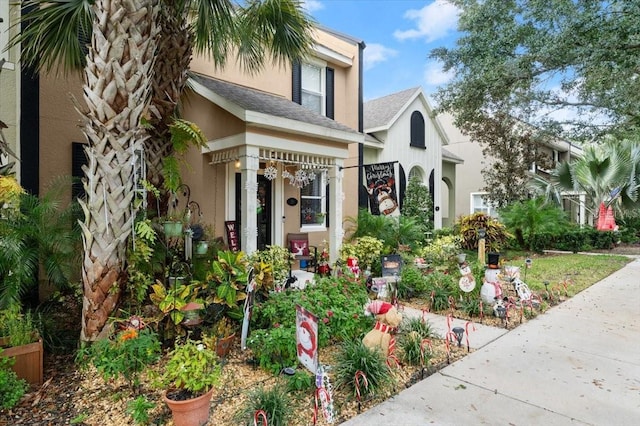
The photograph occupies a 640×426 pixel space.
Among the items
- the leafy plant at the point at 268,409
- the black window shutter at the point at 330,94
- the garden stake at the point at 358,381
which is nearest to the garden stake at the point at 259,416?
the leafy plant at the point at 268,409

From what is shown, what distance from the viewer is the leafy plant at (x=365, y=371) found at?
3.36 meters

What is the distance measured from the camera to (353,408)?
323 centimetres

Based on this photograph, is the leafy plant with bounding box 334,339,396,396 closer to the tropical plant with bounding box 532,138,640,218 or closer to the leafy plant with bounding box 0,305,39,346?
the leafy plant with bounding box 0,305,39,346

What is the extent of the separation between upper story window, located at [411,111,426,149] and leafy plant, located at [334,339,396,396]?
1209 centimetres

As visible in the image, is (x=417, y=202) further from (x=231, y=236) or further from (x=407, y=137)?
(x=231, y=236)

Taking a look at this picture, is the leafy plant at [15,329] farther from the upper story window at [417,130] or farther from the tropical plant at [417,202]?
the upper story window at [417,130]

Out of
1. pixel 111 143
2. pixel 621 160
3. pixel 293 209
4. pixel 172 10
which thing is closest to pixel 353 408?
pixel 111 143

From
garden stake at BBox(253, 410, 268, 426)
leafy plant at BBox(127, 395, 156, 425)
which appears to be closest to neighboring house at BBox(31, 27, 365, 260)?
leafy plant at BBox(127, 395, 156, 425)

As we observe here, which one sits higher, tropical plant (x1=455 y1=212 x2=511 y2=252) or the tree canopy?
the tree canopy

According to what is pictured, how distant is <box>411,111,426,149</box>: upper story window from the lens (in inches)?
572

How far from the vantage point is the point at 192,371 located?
2891 millimetres

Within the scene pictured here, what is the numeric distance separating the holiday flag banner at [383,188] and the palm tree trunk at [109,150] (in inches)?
224

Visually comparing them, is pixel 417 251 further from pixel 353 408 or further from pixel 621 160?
pixel 621 160

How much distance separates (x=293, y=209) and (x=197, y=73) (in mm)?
3980
